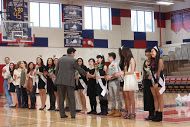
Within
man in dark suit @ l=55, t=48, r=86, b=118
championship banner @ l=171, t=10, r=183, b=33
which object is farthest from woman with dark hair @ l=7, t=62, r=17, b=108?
championship banner @ l=171, t=10, r=183, b=33

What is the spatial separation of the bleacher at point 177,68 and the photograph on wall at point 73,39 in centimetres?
649

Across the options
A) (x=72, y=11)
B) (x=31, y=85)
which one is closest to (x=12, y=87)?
Result: (x=31, y=85)

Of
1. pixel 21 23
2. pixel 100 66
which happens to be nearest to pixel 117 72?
pixel 100 66

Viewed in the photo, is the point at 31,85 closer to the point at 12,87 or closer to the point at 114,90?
the point at 12,87

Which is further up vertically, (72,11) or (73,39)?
(72,11)

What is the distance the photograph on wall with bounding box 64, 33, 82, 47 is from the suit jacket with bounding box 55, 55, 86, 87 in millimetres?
13092

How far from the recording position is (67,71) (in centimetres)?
732

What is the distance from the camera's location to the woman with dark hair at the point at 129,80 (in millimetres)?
6941

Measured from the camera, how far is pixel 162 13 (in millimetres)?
23938

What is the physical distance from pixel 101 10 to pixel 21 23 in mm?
7747

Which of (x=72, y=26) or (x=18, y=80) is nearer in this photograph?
(x=18, y=80)

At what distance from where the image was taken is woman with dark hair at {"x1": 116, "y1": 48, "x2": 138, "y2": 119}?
694 centimetres

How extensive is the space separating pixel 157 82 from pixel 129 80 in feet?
2.77

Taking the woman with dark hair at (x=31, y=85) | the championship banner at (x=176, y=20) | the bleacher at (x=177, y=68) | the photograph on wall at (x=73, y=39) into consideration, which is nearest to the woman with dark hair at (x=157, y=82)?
the woman with dark hair at (x=31, y=85)
